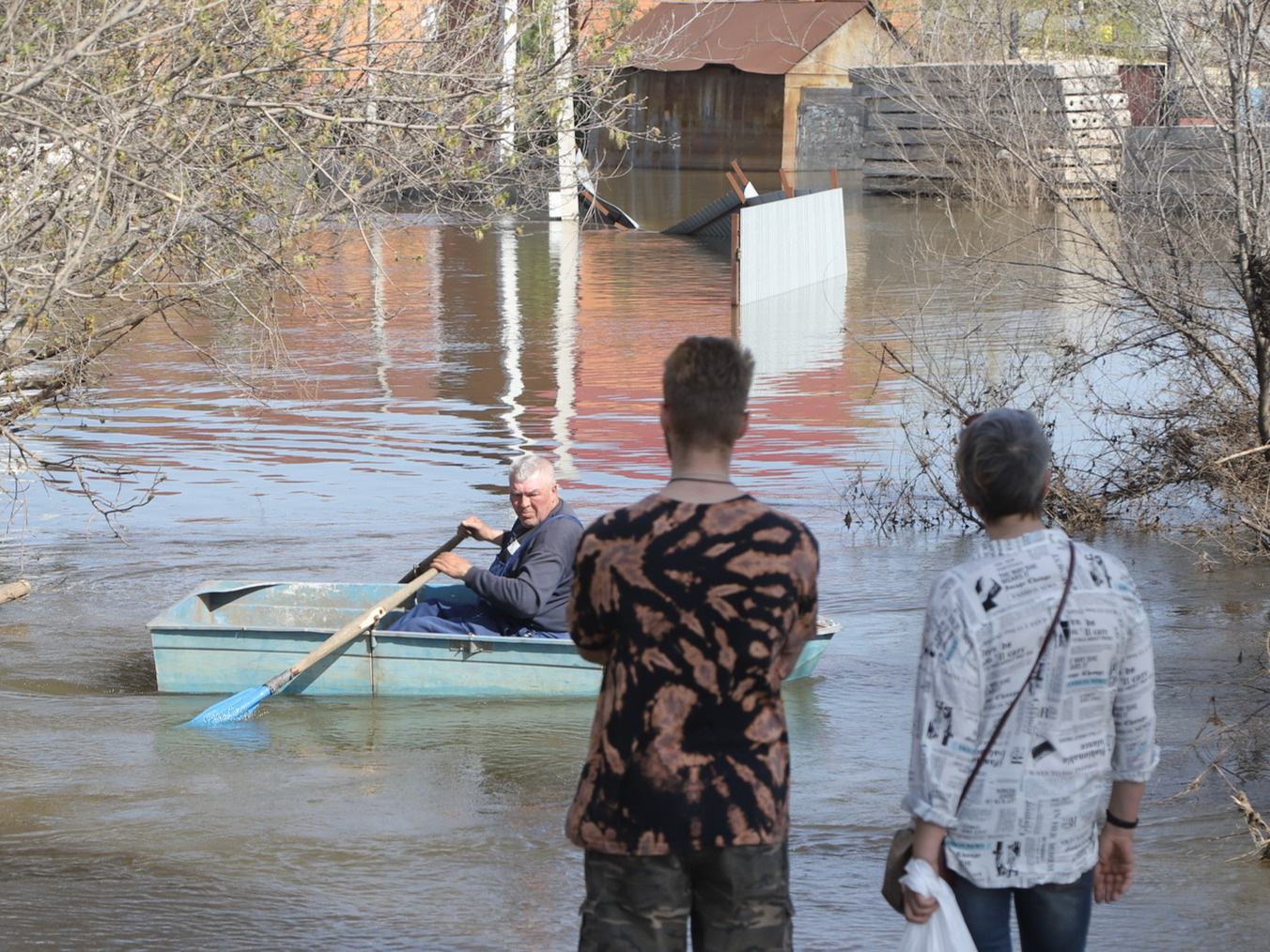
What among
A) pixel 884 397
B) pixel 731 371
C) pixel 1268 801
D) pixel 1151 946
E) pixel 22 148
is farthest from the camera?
pixel 884 397

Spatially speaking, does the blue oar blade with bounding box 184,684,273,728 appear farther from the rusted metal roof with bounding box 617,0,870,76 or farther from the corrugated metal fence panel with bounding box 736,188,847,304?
the rusted metal roof with bounding box 617,0,870,76

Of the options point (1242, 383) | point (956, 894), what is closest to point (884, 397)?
point (1242, 383)

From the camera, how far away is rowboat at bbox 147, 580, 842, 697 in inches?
288

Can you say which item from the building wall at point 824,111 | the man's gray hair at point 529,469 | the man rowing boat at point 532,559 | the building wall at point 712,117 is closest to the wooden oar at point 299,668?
the man rowing boat at point 532,559

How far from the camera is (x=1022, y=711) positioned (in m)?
2.92

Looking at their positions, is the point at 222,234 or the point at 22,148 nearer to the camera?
Result: the point at 22,148

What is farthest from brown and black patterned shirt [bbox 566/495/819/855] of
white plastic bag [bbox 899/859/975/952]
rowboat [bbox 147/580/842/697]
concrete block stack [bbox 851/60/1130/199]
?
concrete block stack [bbox 851/60/1130/199]

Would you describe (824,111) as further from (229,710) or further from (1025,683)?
(1025,683)

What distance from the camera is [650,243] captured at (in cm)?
3003

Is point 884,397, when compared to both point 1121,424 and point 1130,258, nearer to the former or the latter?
point 1121,424

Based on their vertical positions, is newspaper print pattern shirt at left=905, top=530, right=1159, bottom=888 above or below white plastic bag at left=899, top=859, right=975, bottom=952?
above

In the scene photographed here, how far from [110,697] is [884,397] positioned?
31.6 feet

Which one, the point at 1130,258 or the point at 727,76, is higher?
the point at 727,76

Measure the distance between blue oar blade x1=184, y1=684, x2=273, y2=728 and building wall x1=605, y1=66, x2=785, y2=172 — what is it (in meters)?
39.6
